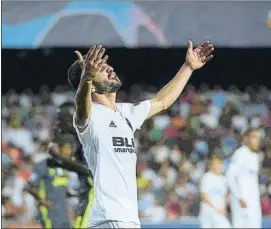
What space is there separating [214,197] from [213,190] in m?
0.14

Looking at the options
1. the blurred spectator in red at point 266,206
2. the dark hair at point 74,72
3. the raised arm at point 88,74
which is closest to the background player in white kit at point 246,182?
the blurred spectator in red at point 266,206

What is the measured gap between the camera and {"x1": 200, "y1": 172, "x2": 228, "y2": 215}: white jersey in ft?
37.2

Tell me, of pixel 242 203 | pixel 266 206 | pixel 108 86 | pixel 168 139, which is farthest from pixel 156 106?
pixel 168 139

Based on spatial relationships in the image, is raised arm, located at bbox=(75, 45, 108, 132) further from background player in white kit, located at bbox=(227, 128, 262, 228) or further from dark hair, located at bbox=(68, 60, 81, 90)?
background player in white kit, located at bbox=(227, 128, 262, 228)

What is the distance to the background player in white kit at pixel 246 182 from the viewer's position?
420 inches

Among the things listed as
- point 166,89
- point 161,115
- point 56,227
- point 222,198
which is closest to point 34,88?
point 161,115

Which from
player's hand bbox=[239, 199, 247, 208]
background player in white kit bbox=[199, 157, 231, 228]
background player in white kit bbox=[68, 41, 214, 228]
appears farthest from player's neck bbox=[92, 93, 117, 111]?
background player in white kit bbox=[199, 157, 231, 228]

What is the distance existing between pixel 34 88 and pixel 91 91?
1088 centimetres

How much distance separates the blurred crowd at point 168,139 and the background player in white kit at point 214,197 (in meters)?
1.33

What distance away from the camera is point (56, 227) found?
8102 mm

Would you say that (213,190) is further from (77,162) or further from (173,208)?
(77,162)

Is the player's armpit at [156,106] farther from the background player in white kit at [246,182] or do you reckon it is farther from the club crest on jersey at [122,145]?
the background player in white kit at [246,182]

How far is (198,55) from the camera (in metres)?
4.62

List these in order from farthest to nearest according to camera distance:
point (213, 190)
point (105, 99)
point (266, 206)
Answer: point (266, 206) → point (213, 190) → point (105, 99)
